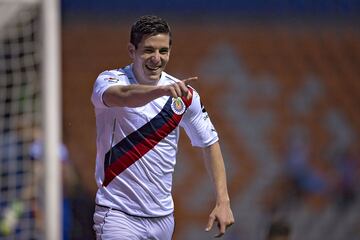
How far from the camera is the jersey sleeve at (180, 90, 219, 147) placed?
6.95 metres

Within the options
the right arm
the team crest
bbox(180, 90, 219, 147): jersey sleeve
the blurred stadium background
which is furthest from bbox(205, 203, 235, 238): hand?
the blurred stadium background

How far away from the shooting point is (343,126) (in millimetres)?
14055

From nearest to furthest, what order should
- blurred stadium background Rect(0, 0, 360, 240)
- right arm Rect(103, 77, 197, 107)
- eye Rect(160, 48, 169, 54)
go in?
1. right arm Rect(103, 77, 197, 107)
2. eye Rect(160, 48, 169, 54)
3. blurred stadium background Rect(0, 0, 360, 240)

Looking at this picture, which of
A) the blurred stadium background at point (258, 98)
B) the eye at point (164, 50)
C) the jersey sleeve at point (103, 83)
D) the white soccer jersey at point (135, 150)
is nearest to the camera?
the jersey sleeve at point (103, 83)

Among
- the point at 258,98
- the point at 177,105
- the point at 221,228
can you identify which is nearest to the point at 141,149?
the point at 177,105

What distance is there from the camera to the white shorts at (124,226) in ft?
21.8

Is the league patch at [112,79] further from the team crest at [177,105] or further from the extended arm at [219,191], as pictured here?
the extended arm at [219,191]

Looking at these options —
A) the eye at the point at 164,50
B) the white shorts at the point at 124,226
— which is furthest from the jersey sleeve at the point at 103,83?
the white shorts at the point at 124,226

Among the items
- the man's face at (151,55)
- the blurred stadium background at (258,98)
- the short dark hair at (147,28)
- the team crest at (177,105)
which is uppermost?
the short dark hair at (147,28)

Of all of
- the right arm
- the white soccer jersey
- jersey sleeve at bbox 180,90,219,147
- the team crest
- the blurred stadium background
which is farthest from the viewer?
the blurred stadium background

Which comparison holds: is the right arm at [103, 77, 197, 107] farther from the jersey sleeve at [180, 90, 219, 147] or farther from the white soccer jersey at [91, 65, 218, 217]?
the jersey sleeve at [180, 90, 219, 147]

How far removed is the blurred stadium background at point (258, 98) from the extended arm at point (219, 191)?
19.8 feet

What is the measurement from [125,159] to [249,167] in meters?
7.02

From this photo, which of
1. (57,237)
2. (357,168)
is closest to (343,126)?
(357,168)
